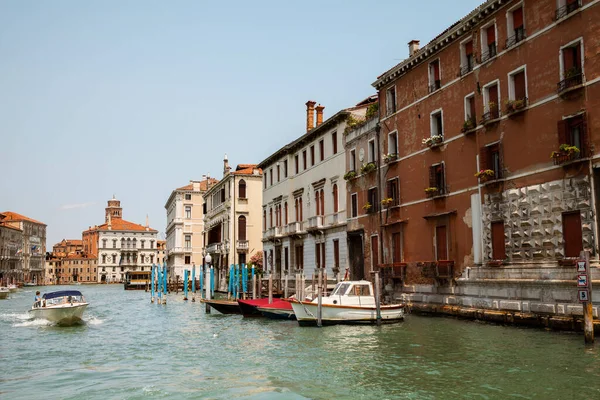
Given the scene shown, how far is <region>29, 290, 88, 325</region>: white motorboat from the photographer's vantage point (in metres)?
24.6

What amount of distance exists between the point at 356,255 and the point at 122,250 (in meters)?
115

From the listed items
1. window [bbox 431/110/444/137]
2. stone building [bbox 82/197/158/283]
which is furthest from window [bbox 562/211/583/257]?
stone building [bbox 82/197/158/283]

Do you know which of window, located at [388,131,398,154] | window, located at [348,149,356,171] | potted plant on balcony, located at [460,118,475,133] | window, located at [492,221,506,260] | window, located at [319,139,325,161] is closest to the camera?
window, located at [492,221,506,260]

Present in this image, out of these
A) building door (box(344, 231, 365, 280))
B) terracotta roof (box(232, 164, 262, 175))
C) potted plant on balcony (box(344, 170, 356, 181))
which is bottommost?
building door (box(344, 231, 365, 280))

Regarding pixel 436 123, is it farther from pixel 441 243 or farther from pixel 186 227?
pixel 186 227

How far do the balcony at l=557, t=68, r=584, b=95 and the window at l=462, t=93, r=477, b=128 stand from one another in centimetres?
418

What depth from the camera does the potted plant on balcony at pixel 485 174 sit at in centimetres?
2051

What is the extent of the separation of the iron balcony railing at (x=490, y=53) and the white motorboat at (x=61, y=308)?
18.1 meters

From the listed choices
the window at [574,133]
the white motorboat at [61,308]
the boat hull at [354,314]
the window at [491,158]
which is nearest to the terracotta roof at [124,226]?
the white motorboat at [61,308]

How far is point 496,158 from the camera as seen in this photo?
20.8m

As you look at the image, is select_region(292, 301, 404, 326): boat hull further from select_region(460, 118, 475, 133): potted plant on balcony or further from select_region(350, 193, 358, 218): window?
select_region(350, 193, 358, 218): window

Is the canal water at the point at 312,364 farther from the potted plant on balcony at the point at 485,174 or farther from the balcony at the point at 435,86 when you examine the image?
the balcony at the point at 435,86

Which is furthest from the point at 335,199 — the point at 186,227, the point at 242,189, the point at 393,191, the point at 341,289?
the point at 186,227

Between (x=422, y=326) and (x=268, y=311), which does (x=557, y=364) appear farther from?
(x=268, y=311)
